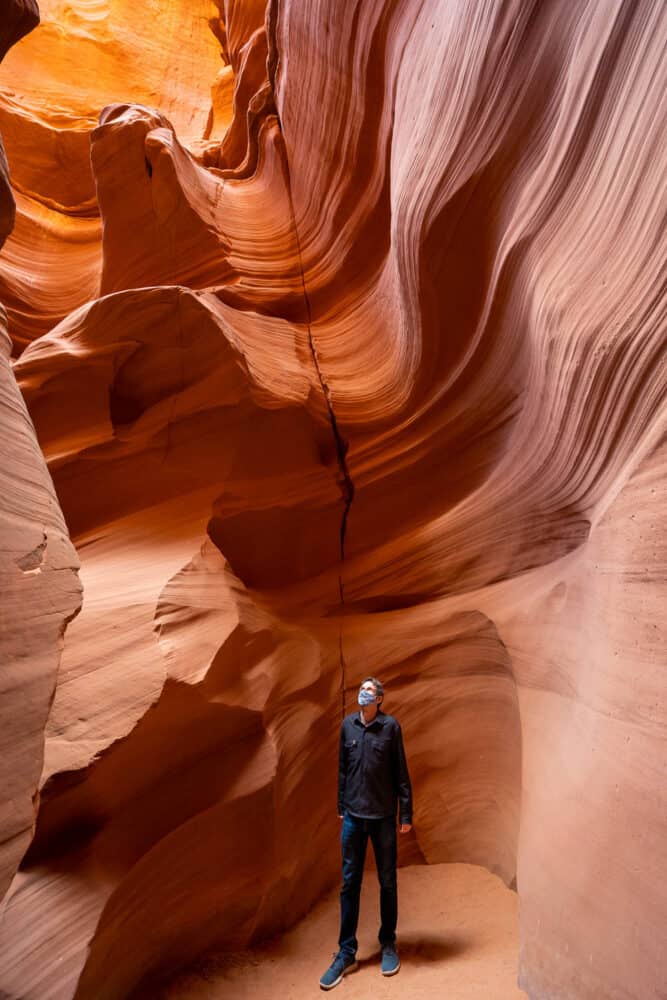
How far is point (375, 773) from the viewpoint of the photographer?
→ 12.2 ft

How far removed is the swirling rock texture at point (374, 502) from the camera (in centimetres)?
309

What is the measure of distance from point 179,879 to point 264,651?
4.42ft

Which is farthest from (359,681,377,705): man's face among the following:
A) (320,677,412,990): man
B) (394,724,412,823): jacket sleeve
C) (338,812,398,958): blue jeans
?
(338,812,398,958): blue jeans

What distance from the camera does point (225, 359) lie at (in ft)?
15.7

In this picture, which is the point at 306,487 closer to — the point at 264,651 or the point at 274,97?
the point at 264,651

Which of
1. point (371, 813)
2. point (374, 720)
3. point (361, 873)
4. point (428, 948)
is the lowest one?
point (428, 948)

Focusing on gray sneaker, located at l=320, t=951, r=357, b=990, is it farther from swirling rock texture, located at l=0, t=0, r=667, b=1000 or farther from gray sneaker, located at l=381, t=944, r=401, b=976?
swirling rock texture, located at l=0, t=0, r=667, b=1000

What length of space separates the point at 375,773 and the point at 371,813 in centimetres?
20

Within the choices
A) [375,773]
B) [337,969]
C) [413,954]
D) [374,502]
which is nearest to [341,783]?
[375,773]

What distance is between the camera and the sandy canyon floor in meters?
3.47

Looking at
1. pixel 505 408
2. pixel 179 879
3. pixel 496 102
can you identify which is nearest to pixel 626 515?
pixel 505 408

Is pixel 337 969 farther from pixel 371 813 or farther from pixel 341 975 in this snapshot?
pixel 371 813

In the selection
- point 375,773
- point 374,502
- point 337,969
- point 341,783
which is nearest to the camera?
point 337,969

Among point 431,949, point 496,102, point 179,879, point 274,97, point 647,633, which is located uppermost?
point 274,97
